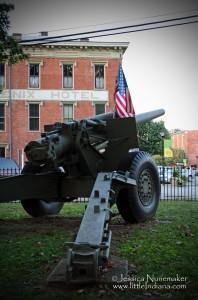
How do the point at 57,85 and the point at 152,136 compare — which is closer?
the point at 57,85

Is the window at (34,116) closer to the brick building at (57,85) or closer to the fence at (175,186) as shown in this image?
the brick building at (57,85)

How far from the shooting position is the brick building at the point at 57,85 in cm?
3688

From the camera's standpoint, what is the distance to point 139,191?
817 cm

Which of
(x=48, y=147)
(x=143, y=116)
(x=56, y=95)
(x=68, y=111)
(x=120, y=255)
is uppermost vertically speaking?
(x=56, y=95)

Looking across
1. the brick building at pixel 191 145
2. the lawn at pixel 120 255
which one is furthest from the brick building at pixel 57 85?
the brick building at pixel 191 145

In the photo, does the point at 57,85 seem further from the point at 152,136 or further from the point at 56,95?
the point at 152,136

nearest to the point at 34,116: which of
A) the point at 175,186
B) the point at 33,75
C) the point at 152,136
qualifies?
the point at 33,75

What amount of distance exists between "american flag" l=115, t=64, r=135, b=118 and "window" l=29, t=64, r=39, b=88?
25.0m

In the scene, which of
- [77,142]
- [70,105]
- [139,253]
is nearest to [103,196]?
[139,253]

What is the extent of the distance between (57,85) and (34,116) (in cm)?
315

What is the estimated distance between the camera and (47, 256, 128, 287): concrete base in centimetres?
424

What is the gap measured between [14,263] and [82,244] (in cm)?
153

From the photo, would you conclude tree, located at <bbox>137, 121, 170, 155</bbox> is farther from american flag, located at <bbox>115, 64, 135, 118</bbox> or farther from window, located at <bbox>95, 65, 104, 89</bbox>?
american flag, located at <bbox>115, 64, 135, 118</bbox>

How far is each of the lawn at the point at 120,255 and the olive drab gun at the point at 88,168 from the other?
0.49 metres
